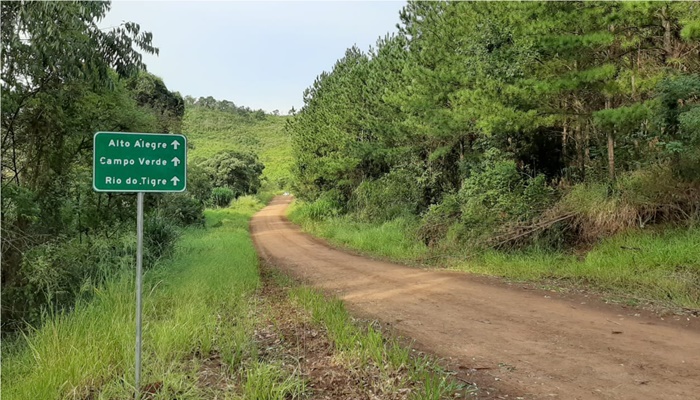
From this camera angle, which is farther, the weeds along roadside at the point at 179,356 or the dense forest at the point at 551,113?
the dense forest at the point at 551,113

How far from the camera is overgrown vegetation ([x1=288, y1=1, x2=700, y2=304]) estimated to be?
31.6 ft

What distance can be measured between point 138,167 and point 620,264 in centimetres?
919

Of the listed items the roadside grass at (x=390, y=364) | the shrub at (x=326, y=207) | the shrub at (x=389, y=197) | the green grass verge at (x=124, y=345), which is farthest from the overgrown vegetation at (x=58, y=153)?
the shrub at (x=326, y=207)

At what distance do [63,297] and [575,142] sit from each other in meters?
14.6

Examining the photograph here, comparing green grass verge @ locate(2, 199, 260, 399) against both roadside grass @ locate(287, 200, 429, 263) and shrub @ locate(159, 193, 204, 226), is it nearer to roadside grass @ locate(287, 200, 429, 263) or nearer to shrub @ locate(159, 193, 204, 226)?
roadside grass @ locate(287, 200, 429, 263)

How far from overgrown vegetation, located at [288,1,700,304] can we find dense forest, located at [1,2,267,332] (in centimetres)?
839

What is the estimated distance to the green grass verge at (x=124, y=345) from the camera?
389 centimetres

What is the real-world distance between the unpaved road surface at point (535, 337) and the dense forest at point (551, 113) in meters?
3.26

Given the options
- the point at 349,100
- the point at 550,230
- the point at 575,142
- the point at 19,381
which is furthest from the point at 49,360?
the point at 349,100

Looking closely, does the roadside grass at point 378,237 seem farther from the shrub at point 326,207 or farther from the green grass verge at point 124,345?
the green grass verge at point 124,345

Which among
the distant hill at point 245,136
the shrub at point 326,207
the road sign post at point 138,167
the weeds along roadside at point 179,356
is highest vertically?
the distant hill at point 245,136

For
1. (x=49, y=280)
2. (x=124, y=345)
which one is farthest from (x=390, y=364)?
(x=49, y=280)

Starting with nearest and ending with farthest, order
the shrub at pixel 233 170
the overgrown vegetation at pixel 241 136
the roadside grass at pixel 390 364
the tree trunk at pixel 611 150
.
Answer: the roadside grass at pixel 390 364
the tree trunk at pixel 611 150
the shrub at pixel 233 170
the overgrown vegetation at pixel 241 136

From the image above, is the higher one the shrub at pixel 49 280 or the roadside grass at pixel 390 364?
the shrub at pixel 49 280
